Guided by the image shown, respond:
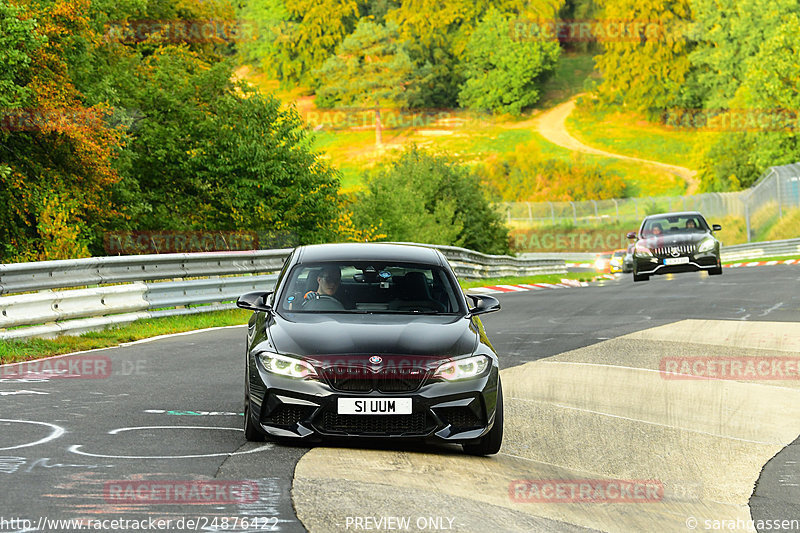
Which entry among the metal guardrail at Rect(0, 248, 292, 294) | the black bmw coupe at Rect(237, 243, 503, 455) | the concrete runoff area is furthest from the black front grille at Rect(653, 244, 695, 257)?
the black bmw coupe at Rect(237, 243, 503, 455)

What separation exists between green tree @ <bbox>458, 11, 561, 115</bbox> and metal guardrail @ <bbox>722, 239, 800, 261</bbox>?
8938 cm

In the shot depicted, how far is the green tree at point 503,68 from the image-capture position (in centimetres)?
14175

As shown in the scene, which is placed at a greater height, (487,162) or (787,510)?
(787,510)

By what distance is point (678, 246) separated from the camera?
28.4 meters

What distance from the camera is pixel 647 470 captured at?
7.77m

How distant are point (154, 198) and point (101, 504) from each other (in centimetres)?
3073

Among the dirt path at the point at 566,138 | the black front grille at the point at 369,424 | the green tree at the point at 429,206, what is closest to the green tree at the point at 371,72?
the dirt path at the point at 566,138

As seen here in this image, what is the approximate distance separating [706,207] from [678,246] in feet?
135

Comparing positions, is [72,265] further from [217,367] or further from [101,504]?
[101,504]

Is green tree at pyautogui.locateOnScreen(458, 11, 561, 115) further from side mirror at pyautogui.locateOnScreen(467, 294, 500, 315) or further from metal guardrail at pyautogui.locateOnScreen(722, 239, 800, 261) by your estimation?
side mirror at pyautogui.locateOnScreen(467, 294, 500, 315)

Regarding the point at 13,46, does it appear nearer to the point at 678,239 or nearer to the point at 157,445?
the point at 678,239

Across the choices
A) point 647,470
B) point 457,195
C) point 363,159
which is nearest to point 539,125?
point 363,159

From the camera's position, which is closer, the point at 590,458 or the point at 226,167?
the point at 590,458

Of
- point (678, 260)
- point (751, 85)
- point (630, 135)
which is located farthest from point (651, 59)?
point (678, 260)
